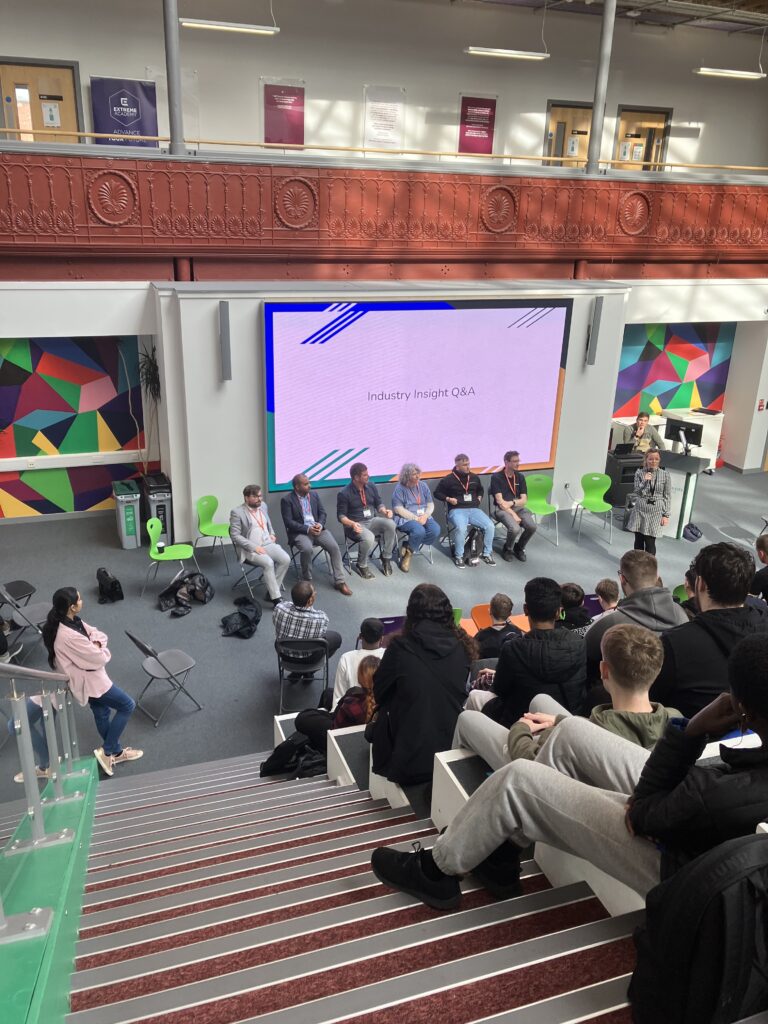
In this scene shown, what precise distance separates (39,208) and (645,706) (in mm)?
8489

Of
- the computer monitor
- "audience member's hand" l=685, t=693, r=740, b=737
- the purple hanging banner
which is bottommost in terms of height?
the computer monitor

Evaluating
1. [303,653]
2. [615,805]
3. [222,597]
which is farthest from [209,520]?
[615,805]

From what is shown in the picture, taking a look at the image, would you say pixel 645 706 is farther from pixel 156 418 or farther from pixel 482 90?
pixel 482 90

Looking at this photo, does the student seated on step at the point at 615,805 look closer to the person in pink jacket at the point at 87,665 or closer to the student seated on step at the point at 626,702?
the student seated on step at the point at 626,702

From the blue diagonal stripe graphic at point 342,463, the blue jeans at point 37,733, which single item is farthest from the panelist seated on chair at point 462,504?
the blue jeans at point 37,733

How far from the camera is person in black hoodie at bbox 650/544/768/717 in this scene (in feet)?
11.8

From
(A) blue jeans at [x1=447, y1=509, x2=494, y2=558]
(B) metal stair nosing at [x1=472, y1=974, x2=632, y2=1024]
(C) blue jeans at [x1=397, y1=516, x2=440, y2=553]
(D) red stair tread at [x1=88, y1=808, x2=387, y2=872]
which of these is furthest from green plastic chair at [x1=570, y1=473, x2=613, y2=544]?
(B) metal stair nosing at [x1=472, y1=974, x2=632, y2=1024]

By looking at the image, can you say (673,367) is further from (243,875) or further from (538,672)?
(243,875)

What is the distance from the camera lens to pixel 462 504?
943 centimetres

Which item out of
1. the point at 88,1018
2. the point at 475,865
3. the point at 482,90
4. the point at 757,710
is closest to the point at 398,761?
the point at 475,865

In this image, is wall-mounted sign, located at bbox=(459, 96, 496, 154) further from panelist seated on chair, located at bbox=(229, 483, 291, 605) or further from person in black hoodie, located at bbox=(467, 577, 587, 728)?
person in black hoodie, located at bbox=(467, 577, 587, 728)

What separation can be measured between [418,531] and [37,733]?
6.18m

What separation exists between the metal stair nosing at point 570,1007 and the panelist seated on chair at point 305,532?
6.66m

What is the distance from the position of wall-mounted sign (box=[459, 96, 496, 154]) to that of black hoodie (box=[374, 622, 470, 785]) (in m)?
11.8
